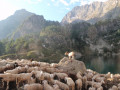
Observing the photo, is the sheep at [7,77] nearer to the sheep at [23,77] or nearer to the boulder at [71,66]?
the sheep at [23,77]

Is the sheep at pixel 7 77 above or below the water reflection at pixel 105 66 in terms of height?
above

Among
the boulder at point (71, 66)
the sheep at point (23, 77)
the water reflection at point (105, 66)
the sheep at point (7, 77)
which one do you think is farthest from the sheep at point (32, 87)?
the water reflection at point (105, 66)

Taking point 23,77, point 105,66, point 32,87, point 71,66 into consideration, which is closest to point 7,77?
point 23,77

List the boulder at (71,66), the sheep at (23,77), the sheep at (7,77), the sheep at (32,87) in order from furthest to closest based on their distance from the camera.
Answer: the boulder at (71,66)
the sheep at (23,77)
the sheep at (7,77)
the sheep at (32,87)

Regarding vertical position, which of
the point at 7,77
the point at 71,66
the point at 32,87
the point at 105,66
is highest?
the point at 7,77

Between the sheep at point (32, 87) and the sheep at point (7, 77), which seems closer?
the sheep at point (32, 87)

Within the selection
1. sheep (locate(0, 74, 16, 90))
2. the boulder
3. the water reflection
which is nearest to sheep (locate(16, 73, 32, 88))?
sheep (locate(0, 74, 16, 90))

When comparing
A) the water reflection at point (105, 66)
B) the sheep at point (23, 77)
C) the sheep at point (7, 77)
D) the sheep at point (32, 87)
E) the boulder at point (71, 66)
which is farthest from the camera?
the water reflection at point (105, 66)

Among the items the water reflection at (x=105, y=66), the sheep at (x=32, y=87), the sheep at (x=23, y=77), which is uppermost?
the sheep at (x=23, y=77)

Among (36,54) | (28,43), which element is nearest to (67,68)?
(36,54)

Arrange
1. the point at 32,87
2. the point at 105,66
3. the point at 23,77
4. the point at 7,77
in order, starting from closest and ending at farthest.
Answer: the point at 32,87 < the point at 7,77 < the point at 23,77 < the point at 105,66

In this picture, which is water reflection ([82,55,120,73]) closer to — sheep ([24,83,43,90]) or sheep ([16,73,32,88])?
sheep ([24,83,43,90])

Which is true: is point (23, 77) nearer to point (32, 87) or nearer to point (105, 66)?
point (32, 87)

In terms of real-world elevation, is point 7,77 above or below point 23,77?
above
